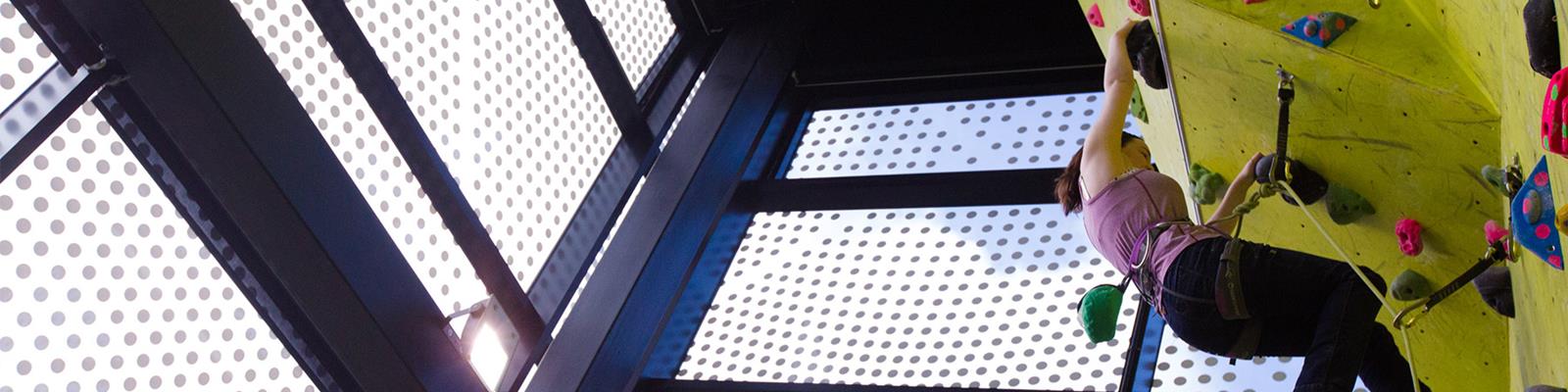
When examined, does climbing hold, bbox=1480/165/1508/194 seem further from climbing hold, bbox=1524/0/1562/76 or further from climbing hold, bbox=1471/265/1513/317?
climbing hold, bbox=1524/0/1562/76

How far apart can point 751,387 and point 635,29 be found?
1285 millimetres

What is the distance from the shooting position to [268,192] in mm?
2895

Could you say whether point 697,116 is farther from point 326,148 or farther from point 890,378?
point 326,148

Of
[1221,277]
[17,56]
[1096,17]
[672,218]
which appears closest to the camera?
[1221,277]

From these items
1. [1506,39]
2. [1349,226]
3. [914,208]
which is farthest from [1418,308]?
[914,208]

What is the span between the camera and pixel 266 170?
289cm

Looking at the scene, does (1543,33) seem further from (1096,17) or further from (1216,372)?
(1216,372)

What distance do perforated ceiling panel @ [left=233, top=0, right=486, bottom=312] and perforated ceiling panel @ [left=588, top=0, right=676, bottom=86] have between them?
3.45ft

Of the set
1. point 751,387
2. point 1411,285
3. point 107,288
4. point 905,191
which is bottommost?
point 107,288

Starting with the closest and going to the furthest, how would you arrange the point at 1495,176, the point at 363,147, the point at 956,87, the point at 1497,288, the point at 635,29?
the point at 1495,176 → the point at 1497,288 → the point at 363,147 → the point at 635,29 → the point at 956,87

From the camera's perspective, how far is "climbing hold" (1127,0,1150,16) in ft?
9.05

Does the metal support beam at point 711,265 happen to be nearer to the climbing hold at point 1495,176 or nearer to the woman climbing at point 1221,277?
the woman climbing at point 1221,277

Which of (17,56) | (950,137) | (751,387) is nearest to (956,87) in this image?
(950,137)

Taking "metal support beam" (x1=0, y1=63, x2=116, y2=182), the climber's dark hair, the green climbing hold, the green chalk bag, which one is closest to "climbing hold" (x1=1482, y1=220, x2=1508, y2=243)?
the green climbing hold
